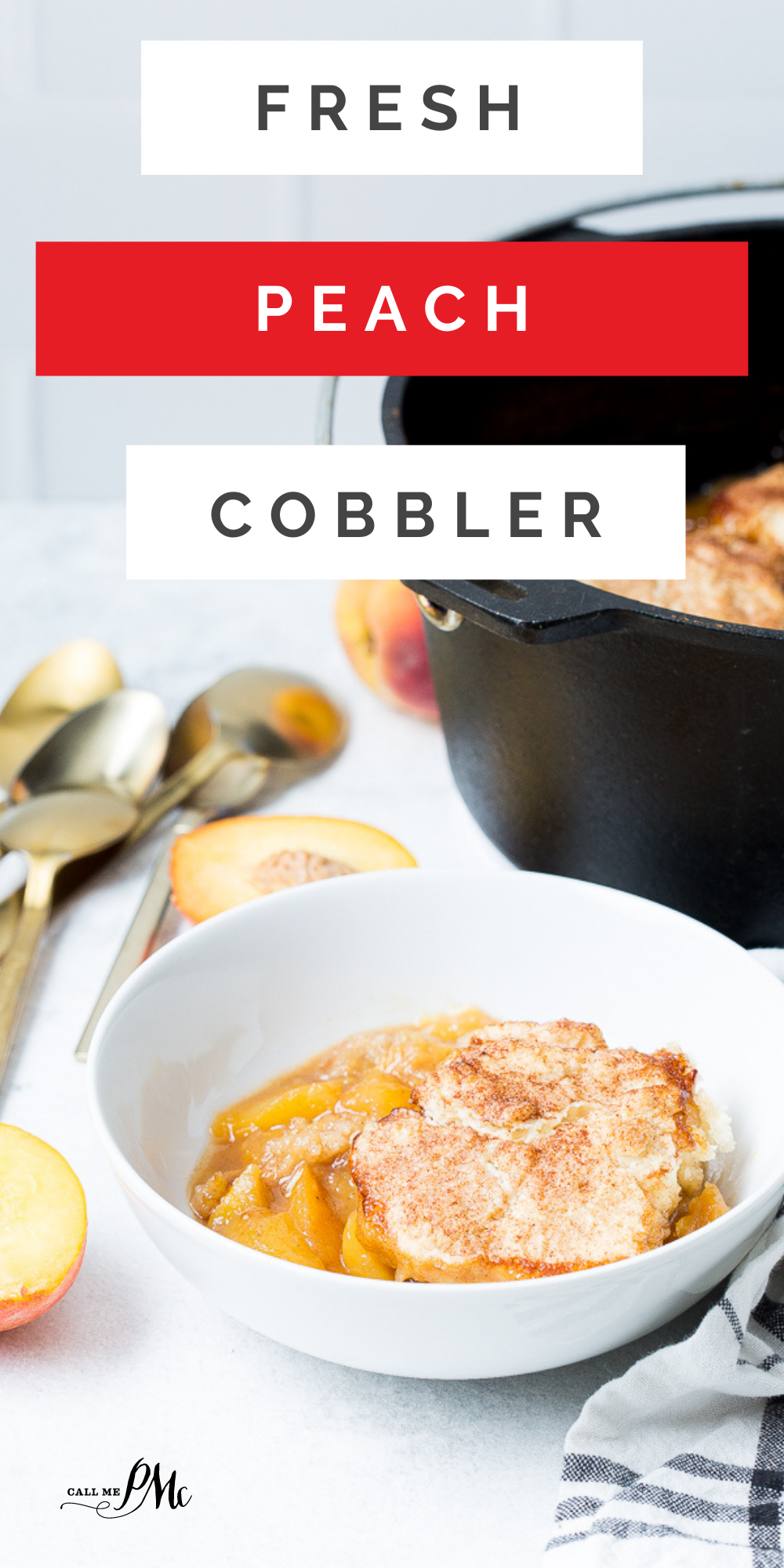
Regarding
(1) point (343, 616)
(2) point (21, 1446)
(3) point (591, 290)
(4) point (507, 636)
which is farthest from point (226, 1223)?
(3) point (591, 290)

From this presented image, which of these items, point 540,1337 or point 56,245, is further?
point 56,245

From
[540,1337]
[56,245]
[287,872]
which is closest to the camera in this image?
[540,1337]

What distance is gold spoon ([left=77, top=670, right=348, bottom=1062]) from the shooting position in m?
1.49

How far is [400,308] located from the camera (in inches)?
54.9

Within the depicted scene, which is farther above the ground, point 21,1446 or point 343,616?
point 343,616

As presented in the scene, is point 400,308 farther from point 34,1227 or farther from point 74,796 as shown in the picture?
point 34,1227

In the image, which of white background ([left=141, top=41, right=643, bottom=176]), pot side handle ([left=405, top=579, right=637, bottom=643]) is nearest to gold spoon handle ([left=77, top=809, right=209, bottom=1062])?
pot side handle ([left=405, top=579, right=637, bottom=643])

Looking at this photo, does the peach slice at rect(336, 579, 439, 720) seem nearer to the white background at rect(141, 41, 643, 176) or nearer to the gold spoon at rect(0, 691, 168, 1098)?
the gold spoon at rect(0, 691, 168, 1098)

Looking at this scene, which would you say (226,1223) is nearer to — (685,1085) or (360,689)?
(685,1085)

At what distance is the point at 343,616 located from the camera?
1.67 meters

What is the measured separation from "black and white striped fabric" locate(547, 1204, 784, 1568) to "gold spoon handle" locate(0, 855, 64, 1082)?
584mm

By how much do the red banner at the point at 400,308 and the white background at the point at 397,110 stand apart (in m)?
0.09

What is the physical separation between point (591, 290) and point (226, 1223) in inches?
40.6

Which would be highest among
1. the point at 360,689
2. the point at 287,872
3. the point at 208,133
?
the point at 208,133
